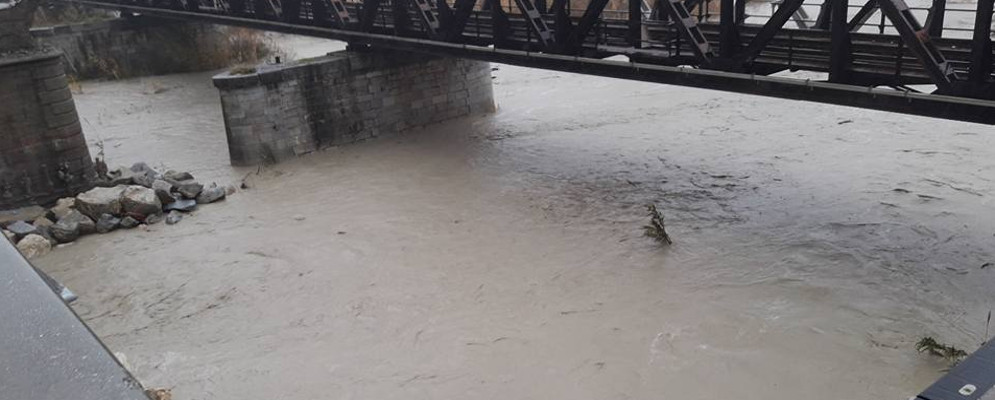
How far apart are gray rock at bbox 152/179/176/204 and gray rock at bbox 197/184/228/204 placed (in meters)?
0.49

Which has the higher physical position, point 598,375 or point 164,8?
point 164,8

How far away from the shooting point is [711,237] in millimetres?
11812

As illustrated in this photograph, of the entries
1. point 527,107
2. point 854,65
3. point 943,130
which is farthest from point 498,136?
point 854,65

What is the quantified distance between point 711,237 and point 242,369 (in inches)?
270

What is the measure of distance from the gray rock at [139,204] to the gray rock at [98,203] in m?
0.12

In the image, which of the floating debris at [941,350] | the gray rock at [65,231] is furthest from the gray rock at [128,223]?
the floating debris at [941,350]

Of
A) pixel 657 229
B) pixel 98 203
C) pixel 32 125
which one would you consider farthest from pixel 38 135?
pixel 657 229

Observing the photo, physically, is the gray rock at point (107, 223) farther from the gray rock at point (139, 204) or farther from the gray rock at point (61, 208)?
the gray rock at point (61, 208)

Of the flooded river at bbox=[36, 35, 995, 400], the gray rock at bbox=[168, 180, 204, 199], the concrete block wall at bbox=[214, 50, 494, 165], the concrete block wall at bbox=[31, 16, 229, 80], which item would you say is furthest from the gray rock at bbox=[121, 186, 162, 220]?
the concrete block wall at bbox=[31, 16, 229, 80]

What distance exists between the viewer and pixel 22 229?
43.9 feet

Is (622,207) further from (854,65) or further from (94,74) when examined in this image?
(94,74)

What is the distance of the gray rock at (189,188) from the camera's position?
1503 cm

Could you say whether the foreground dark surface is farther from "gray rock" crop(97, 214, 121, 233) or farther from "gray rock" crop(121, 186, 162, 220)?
"gray rock" crop(121, 186, 162, 220)

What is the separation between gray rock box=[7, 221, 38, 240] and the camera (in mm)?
13227
